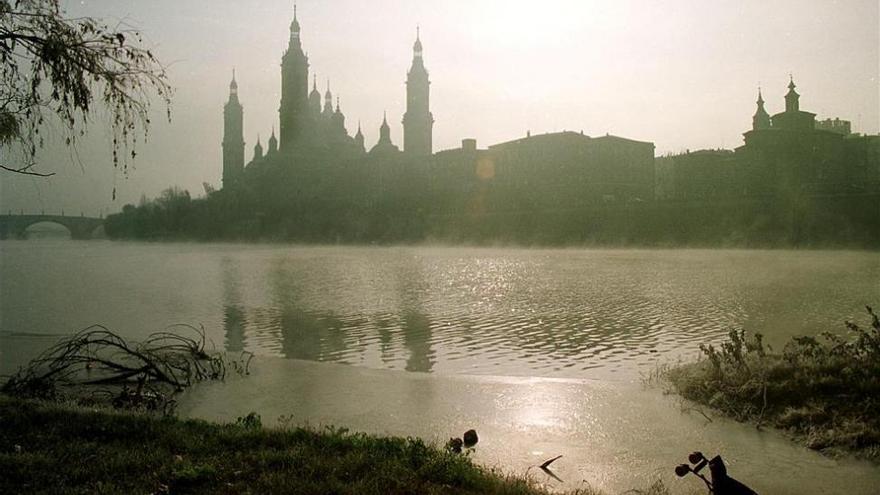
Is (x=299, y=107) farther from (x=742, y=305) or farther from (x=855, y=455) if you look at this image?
(x=855, y=455)

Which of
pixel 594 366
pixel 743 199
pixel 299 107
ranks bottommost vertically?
pixel 594 366

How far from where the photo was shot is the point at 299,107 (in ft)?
577

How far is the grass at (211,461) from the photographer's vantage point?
5871mm

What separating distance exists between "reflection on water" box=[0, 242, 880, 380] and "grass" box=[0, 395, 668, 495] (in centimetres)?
714

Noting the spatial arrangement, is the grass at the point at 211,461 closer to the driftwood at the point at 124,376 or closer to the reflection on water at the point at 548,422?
the reflection on water at the point at 548,422

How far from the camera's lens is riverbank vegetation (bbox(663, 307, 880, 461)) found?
8531mm

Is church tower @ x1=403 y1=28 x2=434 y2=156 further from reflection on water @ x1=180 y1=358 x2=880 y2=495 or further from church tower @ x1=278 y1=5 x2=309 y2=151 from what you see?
reflection on water @ x1=180 y1=358 x2=880 y2=495

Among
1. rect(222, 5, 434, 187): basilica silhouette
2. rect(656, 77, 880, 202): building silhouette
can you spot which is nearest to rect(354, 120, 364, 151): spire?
rect(222, 5, 434, 187): basilica silhouette

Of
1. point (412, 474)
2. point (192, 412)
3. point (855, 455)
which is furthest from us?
point (192, 412)

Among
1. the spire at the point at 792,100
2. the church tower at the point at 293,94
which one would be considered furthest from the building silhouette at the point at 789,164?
the church tower at the point at 293,94

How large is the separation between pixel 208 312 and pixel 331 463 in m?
19.3

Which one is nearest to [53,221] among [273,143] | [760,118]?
[273,143]

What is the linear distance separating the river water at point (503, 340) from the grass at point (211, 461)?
1.68 meters

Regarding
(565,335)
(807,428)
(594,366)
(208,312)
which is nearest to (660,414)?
(807,428)
